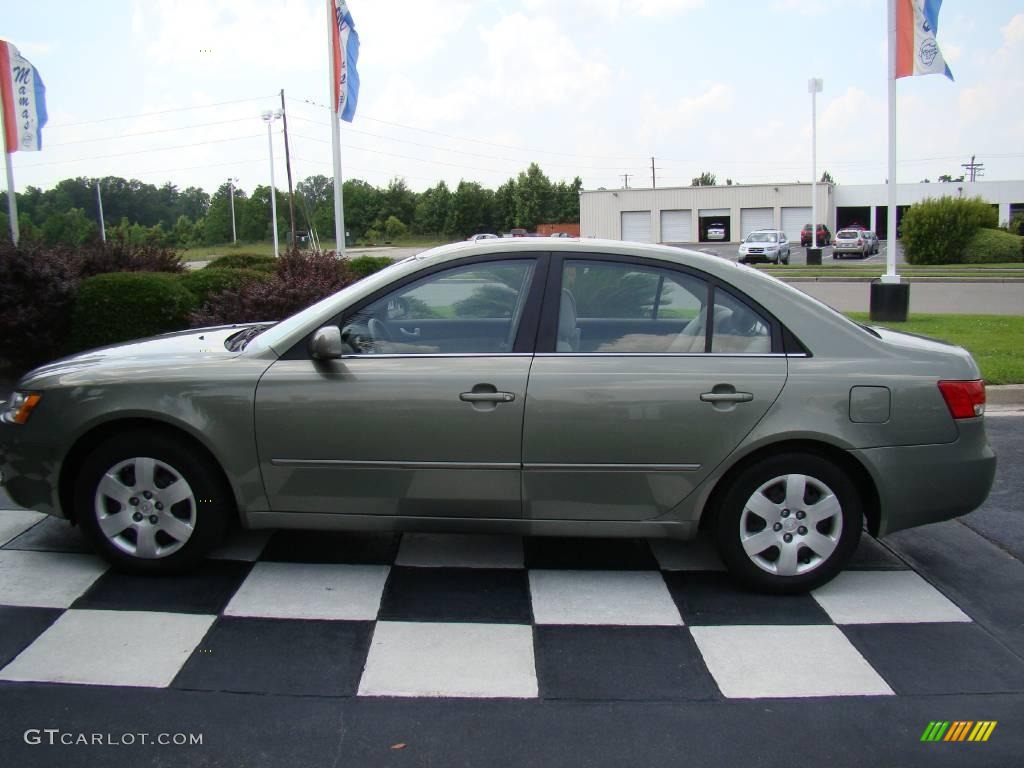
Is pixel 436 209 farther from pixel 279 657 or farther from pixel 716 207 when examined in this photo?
pixel 279 657

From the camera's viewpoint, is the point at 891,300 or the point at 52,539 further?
the point at 891,300

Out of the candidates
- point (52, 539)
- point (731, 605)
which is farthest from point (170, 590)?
point (731, 605)

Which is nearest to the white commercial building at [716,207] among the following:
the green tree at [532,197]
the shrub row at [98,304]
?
the green tree at [532,197]

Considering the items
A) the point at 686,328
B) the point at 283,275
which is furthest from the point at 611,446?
the point at 283,275

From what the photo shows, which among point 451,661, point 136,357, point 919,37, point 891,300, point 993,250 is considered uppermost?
point 919,37

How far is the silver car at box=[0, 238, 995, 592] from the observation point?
405 cm

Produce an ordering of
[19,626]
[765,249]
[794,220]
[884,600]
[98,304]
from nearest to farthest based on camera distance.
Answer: [19,626]
[884,600]
[98,304]
[765,249]
[794,220]

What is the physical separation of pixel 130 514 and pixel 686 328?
270 cm

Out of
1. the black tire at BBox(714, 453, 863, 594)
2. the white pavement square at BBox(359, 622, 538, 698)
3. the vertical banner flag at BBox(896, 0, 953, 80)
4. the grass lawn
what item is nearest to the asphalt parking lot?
the white pavement square at BBox(359, 622, 538, 698)

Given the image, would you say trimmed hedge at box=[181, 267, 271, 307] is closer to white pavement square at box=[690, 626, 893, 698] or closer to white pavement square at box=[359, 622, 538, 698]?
white pavement square at box=[359, 622, 538, 698]

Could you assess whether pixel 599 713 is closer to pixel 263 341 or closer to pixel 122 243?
pixel 263 341

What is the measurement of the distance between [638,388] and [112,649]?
2.40m

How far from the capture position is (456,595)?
164 inches

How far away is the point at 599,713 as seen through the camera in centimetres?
320
